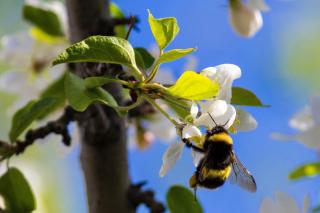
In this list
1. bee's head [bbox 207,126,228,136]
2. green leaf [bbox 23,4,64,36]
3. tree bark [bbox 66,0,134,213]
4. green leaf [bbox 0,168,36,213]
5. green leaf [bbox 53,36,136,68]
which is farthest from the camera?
green leaf [bbox 23,4,64,36]

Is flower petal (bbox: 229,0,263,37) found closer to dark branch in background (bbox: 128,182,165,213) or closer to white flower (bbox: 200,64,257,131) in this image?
dark branch in background (bbox: 128,182,165,213)

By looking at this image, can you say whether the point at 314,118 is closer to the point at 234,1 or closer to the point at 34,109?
the point at 234,1

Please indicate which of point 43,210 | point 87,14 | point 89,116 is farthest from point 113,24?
point 43,210

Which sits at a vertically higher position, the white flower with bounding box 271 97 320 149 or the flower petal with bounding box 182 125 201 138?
the flower petal with bounding box 182 125 201 138

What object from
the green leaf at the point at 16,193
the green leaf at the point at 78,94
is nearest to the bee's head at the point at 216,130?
the green leaf at the point at 78,94

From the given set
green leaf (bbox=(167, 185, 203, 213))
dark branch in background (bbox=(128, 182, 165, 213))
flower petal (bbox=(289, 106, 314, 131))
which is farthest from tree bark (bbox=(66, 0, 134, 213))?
flower petal (bbox=(289, 106, 314, 131))

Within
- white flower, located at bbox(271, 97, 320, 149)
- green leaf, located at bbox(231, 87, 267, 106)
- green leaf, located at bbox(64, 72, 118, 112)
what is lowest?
white flower, located at bbox(271, 97, 320, 149)

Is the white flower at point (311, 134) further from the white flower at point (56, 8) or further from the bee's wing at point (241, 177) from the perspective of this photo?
the white flower at point (56, 8)

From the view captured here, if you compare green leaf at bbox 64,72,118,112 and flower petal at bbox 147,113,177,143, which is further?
flower petal at bbox 147,113,177,143
